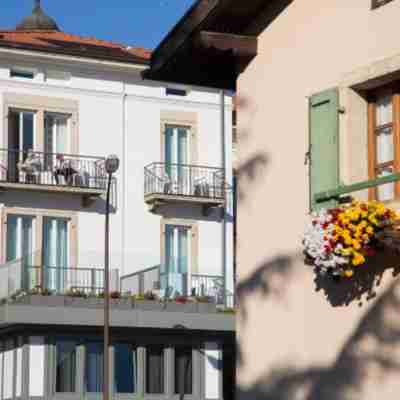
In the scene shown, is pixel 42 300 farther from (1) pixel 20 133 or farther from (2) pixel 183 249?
(2) pixel 183 249

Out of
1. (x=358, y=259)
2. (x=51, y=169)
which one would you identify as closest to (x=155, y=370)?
(x=51, y=169)

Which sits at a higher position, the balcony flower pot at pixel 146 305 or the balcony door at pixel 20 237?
the balcony door at pixel 20 237

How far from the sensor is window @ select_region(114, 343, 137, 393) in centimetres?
3803

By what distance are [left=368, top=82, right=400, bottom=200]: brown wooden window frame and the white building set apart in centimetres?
2467

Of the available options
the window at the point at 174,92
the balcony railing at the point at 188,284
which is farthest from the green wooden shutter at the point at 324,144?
the window at the point at 174,92

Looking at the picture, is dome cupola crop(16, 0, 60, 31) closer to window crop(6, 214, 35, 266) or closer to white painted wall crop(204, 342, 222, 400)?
window crop(6, 214, 35, 266)

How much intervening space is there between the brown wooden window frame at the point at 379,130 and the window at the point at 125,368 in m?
26.3

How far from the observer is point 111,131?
42625mm

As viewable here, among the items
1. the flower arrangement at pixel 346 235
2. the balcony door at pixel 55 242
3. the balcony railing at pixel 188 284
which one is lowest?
the balcony railing at pixel 188 284

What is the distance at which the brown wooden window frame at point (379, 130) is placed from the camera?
39.2 ft

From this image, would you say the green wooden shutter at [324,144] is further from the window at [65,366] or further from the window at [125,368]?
the window at [125,368]

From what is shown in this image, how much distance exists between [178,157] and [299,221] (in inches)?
1197

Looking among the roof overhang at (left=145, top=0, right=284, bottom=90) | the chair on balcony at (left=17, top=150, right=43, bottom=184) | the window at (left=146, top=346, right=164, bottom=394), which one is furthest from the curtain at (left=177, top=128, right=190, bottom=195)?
the roof overhang at (left=145, top=0, right=284, bottom=90)

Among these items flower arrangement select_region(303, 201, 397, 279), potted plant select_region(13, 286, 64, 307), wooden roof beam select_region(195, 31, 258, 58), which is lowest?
potted plant select_region(13, 286, 64, 307)
